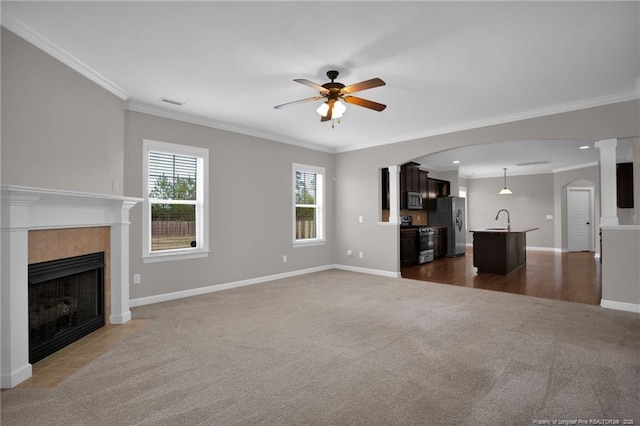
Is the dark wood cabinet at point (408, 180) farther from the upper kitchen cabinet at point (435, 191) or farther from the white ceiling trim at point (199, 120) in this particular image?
the white ceiling trim at point (199, 120)

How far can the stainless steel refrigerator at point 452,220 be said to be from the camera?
9711 mm

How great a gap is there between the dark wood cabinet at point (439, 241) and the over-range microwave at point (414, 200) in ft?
2.82

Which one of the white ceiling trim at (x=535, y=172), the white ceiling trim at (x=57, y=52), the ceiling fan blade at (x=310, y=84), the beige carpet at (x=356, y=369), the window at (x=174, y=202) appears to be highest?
the white ceiling trim at (x=57, y=52)

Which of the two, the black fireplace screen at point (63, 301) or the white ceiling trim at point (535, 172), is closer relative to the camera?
the black fireplace screen at point (63, 301)

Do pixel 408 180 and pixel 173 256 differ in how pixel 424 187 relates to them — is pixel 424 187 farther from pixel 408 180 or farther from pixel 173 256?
pixel 173 256

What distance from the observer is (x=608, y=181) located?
14.5ft

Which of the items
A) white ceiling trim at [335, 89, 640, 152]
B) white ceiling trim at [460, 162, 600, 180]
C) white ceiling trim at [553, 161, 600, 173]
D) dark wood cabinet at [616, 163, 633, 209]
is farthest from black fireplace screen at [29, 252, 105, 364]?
white ceiling trim at [553, 161, 600, 173]

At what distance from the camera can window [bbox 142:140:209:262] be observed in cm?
466

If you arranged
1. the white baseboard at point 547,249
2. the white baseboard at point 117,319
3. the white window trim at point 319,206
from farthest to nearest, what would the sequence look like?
1. the white baseboard at point 547,249
2. the white window trim at point 319,206
3. the white baseboard at point 117,319

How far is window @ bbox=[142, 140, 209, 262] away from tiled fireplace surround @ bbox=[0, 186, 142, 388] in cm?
73

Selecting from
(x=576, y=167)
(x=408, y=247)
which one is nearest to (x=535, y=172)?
(x=576, y=167)

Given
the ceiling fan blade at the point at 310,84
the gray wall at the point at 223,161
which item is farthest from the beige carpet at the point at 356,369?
the ceiling fan blade at the point at 310,84

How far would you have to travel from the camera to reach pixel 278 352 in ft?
9.87

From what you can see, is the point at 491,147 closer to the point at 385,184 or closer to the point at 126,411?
the point at 385,184
